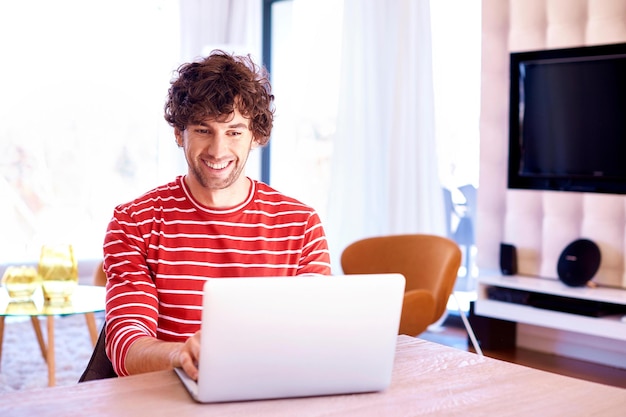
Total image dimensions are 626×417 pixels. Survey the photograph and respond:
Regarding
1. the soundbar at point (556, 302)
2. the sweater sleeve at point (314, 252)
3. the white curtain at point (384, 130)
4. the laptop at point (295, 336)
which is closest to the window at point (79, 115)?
the white curtain at point (384, 130)

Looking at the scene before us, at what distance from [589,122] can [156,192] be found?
9.65ft

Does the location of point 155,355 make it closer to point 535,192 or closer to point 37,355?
point 37,355

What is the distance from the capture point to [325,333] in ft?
3.99

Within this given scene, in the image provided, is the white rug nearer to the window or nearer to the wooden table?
the window

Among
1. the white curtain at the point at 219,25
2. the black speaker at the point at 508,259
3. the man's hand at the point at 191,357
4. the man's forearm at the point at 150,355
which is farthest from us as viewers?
the white curtain at the point at 219,25

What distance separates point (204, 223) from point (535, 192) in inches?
115

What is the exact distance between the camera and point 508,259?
4.41 meters

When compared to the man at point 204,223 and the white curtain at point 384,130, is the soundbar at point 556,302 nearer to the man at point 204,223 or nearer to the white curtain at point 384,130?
the white curtain at point 384,130

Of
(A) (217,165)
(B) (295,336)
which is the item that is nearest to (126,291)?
(A) (217,165)

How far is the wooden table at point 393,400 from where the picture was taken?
3.88 feet

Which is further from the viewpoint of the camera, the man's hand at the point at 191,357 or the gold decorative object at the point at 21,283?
the gold decorative object at the point at 21,283

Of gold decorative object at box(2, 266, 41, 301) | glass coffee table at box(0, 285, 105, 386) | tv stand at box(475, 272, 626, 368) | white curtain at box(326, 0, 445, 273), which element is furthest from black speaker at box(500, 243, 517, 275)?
gold decorative object at box(2, 266, 41, 301)

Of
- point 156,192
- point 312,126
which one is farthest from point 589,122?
point 156,192

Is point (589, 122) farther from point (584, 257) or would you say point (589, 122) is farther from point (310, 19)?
point (310, 19)
